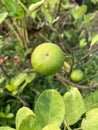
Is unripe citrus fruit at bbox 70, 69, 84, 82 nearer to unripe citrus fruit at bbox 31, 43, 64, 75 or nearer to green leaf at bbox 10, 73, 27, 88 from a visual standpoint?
green leaf at bbox 10, 73, 27, 88

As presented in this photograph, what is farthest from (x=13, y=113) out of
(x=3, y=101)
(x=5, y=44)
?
(x=5, y=44)

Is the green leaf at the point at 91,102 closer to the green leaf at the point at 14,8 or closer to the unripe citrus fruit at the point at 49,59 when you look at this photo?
the unripe citrus fruit at the point at 49,59

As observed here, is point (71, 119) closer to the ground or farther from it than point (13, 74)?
farther from it

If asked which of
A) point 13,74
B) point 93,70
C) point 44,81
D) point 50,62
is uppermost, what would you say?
point 50,62

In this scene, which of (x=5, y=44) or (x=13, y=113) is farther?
(x=5, y=44)

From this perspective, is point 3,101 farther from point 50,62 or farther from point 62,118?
point 62,118

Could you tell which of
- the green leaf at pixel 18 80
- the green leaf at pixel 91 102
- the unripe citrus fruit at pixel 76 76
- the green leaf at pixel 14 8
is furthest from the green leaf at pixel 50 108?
the unripe citrus fruit at pixel 76 76

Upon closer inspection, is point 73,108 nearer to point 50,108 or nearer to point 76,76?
point 50,108

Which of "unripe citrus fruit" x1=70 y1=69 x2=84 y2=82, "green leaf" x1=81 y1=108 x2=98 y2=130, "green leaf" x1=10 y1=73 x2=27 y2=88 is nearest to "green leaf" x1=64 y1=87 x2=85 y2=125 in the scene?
"green leaf" x1=81 y1=108 x2=98 y2=130
